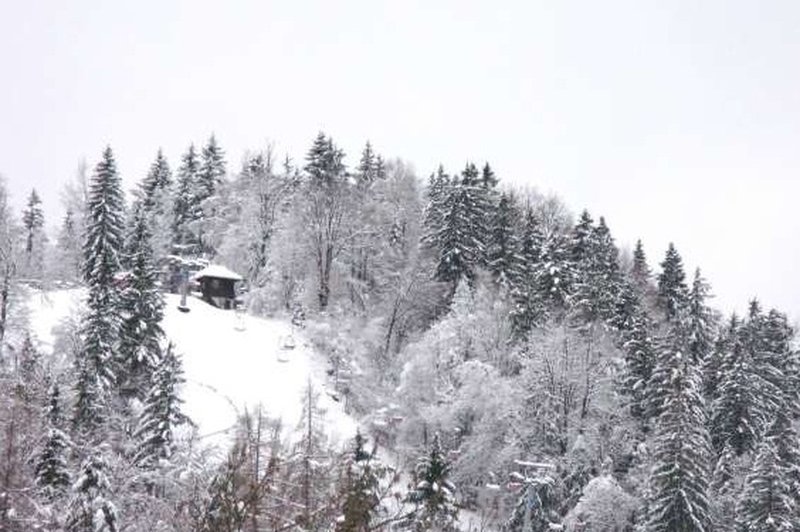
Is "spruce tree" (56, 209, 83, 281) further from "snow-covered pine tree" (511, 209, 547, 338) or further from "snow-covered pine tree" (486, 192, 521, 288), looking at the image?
"snow-covered pine tree" (511, 209, 547, 338)

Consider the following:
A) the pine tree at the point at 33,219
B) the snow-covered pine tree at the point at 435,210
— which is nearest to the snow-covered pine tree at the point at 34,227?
the pine tree at the point at 33,219

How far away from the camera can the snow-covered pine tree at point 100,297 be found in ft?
96.2

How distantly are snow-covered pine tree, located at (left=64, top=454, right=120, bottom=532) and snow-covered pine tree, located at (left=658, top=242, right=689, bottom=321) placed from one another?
65423mm

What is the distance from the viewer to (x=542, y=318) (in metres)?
50.8

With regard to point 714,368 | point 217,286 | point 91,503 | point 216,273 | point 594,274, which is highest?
point 594,274

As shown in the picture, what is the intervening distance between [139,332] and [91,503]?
3320cm

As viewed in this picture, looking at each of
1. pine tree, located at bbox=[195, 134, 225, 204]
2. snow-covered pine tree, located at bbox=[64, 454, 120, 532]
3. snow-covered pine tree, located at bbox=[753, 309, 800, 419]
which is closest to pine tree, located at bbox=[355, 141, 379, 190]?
pine tree, located at bbox=[195, 134, 225, 204]

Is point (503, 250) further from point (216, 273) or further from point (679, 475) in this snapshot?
point (679, 475)

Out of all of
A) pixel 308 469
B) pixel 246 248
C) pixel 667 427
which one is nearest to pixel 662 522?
pixel 667 427

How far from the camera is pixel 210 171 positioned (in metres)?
79.3

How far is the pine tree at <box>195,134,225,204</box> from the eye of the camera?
77.5 m

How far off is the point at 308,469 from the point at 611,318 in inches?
1875

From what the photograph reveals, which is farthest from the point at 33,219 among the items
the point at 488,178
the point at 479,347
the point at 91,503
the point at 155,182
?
the point at 91,503

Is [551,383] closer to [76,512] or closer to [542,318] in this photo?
[542,318]
